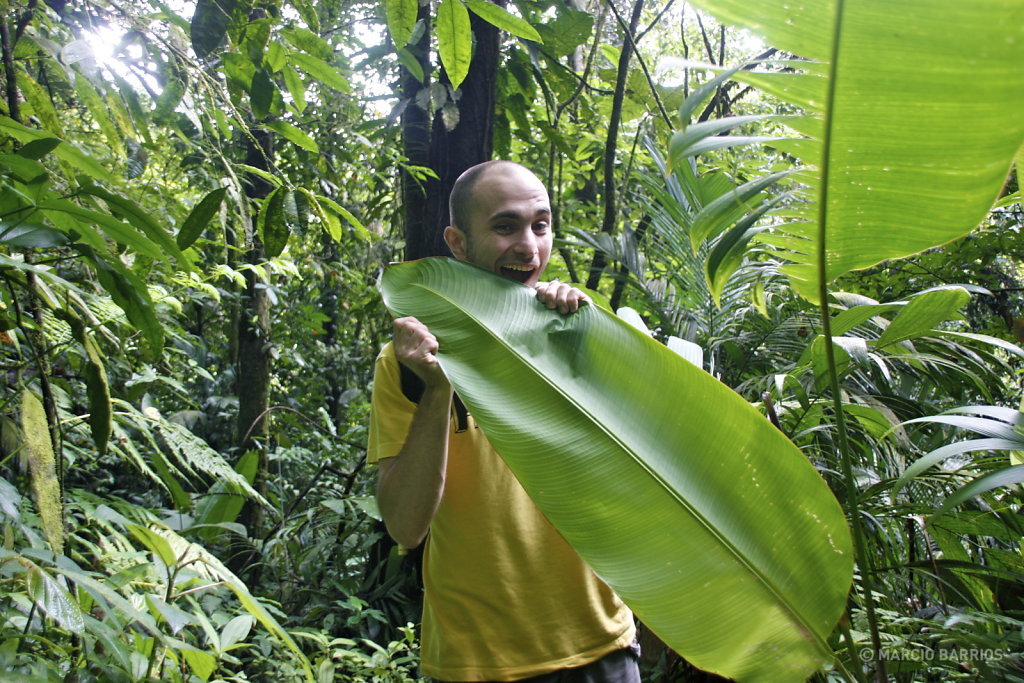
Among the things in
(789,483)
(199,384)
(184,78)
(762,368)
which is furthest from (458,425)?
(199,384)

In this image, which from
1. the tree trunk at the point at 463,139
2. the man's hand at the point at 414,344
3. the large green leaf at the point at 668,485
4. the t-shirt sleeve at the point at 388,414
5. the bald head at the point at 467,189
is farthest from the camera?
the tree trunk at the point at 463,139

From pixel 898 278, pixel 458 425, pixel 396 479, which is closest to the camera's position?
pixel 396 479

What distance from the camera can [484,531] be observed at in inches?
58.6

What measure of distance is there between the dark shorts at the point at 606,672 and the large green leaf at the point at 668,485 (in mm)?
572

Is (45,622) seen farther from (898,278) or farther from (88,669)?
(898,278)

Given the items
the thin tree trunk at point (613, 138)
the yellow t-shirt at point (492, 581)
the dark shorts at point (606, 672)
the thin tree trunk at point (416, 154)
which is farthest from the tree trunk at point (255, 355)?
the dark shorts at point (606, 672)

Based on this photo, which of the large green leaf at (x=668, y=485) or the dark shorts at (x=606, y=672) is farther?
the dark shorts at (x=606, y=672)

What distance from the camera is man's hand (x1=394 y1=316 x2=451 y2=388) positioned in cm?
119

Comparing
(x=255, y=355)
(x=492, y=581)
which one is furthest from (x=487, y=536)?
(x=255, y=355)

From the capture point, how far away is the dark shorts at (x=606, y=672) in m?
1.40

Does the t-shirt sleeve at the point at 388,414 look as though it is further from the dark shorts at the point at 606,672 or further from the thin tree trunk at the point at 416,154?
the thin tree trunk at the point at 416,154

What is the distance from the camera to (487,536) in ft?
4.87

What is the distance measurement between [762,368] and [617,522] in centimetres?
226

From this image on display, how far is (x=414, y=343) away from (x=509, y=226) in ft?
1.60
